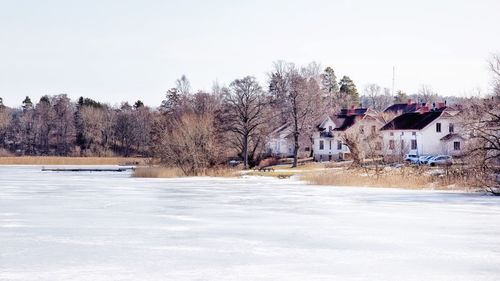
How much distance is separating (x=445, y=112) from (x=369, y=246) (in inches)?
2263

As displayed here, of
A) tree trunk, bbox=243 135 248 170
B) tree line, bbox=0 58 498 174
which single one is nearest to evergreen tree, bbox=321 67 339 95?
tree line, bbox=0 58 498 174

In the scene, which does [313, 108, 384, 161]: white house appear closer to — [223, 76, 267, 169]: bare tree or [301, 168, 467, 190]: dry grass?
[223, 76, 267, 169]: bare tree

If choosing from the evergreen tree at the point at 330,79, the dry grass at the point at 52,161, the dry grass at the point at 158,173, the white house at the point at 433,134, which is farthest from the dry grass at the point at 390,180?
the evergreen tree at the point at 330,79

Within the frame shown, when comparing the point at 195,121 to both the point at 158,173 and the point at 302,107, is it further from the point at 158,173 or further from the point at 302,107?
the point at 302,107

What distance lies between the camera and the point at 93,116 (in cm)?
9875

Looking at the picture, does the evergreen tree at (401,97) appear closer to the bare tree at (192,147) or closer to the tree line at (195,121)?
the tree line at (195,121)

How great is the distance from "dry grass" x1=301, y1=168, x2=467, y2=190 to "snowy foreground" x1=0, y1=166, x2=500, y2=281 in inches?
303

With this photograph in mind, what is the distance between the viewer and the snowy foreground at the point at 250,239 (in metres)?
9.37

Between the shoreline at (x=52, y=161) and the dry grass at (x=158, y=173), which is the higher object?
the shoreline at (x=52, y=161)

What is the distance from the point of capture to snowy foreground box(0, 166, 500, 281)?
9367 millimetres

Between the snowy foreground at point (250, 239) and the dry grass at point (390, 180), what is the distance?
770 cm

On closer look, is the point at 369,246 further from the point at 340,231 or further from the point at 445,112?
the point at 445,112

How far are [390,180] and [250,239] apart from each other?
19.1 metres

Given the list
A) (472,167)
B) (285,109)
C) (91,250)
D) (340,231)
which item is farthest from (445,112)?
(91,250)
